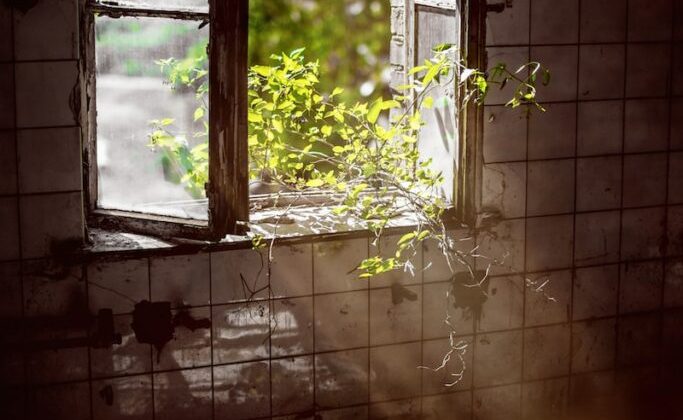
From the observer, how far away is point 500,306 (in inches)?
133

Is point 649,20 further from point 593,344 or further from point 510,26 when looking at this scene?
point 593,344

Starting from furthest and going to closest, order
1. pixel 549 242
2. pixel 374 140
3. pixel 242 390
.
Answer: pixel 549 242 → pixel 374 140 → pixel 242 390

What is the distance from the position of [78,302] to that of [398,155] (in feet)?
4.36

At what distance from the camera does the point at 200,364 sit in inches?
118

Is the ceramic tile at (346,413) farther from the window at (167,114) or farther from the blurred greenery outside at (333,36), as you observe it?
the blurred greenery outside at (333,36)

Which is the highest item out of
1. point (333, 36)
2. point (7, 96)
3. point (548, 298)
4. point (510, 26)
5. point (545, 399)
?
point (333, 36)

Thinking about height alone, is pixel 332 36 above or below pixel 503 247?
above

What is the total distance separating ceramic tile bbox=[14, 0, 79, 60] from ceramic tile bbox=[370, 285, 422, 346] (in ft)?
4.81

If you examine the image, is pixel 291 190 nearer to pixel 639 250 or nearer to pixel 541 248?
pixel 541 248

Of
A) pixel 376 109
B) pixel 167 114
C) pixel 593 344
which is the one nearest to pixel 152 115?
pixel 167 114

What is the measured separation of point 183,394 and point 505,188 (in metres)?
1.52

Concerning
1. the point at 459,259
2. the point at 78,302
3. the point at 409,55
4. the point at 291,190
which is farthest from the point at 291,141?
the point at 78,302

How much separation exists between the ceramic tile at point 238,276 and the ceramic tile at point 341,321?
0.81ft

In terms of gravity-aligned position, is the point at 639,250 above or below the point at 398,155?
below
